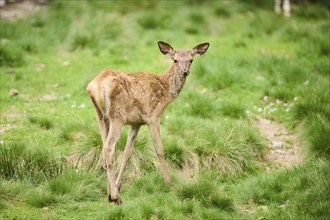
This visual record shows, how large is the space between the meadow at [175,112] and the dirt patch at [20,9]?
10.2 inches

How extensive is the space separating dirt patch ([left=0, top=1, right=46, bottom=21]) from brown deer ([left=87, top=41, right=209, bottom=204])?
783cm

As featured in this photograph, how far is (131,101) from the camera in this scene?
7.46m

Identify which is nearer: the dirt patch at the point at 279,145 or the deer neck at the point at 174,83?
the deer neck at the point at 174,83

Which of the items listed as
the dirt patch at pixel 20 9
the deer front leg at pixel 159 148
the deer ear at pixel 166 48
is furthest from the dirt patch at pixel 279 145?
the dirt patch at pixel 20 9

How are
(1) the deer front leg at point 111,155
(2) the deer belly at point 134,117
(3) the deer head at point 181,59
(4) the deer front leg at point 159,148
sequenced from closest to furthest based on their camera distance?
(1) the deer front leg at point 111,155 < (2) the deer belly at point 134,117 < (4) the deer front leg at point 159,148 < (3) the deer head at point 181,59

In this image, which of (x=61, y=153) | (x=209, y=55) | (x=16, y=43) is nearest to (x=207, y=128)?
(x=61, y=153)

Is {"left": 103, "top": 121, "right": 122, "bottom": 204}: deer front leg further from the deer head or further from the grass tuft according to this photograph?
the grass tuft

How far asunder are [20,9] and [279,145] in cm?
847

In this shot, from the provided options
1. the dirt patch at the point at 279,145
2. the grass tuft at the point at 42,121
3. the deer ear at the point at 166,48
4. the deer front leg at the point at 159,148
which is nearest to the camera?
the deer front leg at the point at 159,148

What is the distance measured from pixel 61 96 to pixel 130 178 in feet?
11.8

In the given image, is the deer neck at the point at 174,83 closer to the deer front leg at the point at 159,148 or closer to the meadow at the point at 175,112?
the deer front leg at the point at 159,148

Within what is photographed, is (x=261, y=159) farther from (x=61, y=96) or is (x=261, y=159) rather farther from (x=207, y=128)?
(x=61, y=96)

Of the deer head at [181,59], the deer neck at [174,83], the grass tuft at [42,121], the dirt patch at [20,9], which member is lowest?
the dirt patch at [20,9]

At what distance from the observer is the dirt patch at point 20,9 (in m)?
14.8
